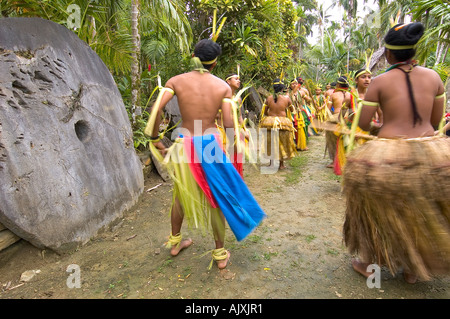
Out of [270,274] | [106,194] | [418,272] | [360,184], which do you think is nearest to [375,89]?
[360,184]

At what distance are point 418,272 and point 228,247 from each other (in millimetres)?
1588

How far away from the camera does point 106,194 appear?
3.18 metres

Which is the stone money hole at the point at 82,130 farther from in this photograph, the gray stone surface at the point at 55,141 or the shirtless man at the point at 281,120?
the shirtless man at the point at 281,120

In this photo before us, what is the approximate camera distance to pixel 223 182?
2.31 m

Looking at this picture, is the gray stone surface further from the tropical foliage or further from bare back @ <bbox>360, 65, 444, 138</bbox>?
bare back @ <bbox>360, 65, 444, 138</bbox>

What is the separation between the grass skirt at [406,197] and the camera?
1.75 m

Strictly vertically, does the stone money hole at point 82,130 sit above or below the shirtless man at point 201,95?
below

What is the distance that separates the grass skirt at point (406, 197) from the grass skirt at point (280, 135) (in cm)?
379

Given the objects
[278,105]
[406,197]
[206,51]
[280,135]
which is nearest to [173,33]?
[278,105]

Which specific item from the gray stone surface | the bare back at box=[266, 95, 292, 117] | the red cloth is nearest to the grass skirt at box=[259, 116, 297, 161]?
the bare back at box=[266, 95, 292, 117]

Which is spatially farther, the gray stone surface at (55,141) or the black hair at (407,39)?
the gray stone surface at (55,141)

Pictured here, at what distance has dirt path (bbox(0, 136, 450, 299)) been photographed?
7.18ft

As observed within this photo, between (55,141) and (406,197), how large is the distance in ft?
9.54

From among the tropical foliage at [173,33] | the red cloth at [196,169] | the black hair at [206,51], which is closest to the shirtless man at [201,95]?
the black hair at [206,51]
